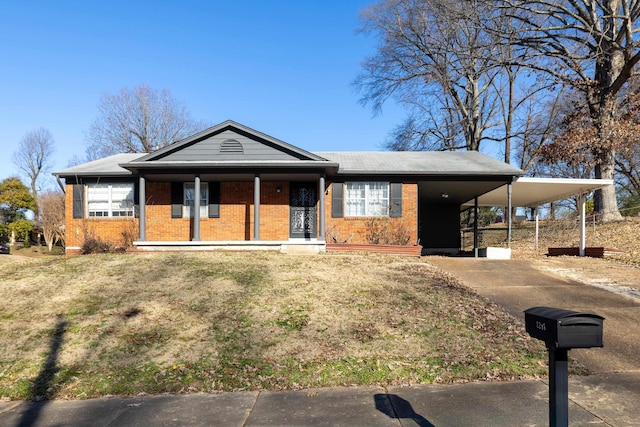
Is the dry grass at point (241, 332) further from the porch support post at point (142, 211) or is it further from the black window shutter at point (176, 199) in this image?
the black window shutter at point (176, 199)

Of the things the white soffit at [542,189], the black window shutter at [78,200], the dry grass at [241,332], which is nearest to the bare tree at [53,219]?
the black window shutter at [78,200]

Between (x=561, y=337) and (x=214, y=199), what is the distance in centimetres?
1574

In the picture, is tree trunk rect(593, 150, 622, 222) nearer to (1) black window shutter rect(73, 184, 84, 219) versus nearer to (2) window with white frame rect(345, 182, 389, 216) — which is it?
(2) window with white frame rect(345, 182, 389, 216)

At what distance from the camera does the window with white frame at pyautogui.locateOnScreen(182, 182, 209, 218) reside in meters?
17.5

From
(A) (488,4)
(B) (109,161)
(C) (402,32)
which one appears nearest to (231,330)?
(B) (109,161)

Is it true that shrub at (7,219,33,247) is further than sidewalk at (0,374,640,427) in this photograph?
Yes

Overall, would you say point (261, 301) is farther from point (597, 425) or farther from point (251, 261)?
point (597, 425)

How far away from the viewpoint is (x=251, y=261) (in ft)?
40.3

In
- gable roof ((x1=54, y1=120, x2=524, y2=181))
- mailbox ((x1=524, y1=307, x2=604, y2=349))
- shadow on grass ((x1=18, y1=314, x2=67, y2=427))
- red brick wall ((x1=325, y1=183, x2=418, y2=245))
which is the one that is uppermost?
gable roof ((x1=54, y1=120, x2=524, y2=181))

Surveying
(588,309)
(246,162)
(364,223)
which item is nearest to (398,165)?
(364,223)

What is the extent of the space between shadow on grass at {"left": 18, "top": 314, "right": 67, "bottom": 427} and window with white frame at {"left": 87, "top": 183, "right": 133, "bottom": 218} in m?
10.6

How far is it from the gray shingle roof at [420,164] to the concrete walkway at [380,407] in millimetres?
10952

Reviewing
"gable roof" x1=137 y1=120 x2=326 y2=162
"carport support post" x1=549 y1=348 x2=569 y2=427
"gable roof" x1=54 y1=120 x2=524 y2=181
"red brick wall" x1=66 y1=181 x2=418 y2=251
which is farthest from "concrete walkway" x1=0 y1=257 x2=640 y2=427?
"red brick wall" x1=66 y1=181 x2=418 y2=251

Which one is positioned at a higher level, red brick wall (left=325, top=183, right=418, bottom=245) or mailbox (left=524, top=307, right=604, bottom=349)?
red brick wall (left=325, top=183, right=418, bottom=245)
